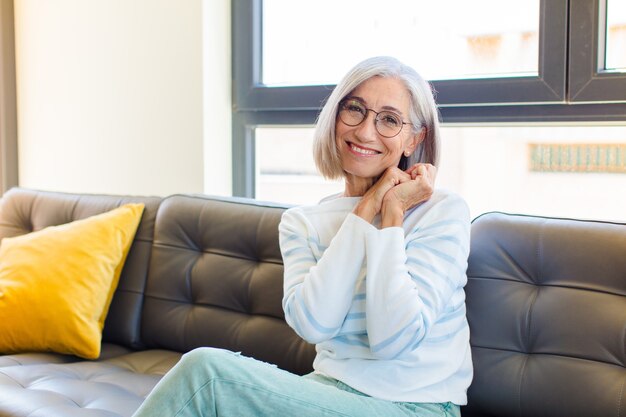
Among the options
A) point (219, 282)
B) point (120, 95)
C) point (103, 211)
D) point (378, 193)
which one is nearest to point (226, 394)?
point (378, 193)

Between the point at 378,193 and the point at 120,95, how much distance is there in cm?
164

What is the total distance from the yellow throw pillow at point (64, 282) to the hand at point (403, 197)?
1094 millimetres

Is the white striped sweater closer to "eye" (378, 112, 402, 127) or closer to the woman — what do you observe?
the woman

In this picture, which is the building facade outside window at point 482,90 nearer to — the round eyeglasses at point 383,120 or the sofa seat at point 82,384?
the round eyeglasses at point 383,120

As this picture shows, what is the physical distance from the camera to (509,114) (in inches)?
89.5

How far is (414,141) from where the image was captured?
1.81m

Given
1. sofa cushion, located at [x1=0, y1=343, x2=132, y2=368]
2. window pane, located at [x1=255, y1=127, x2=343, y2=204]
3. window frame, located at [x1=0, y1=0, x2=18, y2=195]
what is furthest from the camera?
window frame, located at [x1=0, y1=0, x2=18, y2=195]

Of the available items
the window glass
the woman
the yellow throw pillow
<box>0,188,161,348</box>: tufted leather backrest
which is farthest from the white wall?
the woman

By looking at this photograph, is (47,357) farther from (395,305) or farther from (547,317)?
(547,317)

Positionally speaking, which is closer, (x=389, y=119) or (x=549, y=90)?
(x=389, y=119)

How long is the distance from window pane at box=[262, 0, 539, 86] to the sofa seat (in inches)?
45.5

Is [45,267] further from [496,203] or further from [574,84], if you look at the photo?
[574,84]

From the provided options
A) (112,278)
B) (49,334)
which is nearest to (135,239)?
(112,278)

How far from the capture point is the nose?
1.74 metres
